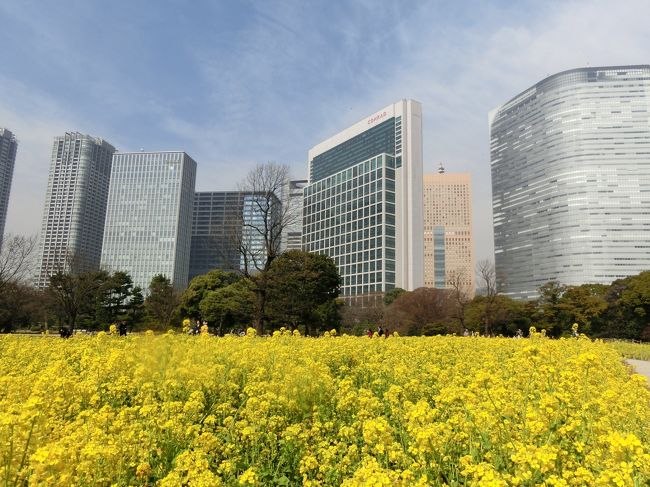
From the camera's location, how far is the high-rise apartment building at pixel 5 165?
5662 centimetres

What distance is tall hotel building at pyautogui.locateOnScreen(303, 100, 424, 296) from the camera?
3233 inches

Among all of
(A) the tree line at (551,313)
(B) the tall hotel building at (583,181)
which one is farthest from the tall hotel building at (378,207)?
(A) the tree line at (551,313)

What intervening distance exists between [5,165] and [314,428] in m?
77.4

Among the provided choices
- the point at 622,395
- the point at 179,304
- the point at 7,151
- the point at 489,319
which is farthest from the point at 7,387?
the point at 7,151

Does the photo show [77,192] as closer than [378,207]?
No

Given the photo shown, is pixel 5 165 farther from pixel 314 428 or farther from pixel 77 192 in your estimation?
pixel 314 428

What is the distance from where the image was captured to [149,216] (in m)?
115

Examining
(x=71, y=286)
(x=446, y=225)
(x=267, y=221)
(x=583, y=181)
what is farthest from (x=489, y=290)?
(x=446, y=225)

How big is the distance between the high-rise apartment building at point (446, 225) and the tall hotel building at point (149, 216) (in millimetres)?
83342

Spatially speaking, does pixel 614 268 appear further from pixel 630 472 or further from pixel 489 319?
pixel 630 472

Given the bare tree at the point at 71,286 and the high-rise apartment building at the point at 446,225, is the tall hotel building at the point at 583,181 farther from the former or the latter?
the bare tree at the point at 71,286

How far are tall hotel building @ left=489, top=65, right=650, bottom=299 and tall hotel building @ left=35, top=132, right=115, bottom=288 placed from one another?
107443 mm

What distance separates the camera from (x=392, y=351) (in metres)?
7.06

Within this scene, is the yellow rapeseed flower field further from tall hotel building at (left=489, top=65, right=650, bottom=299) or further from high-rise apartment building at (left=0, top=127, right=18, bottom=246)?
tall hotel building at (left=489, top=65, right=650, bottom=299)
